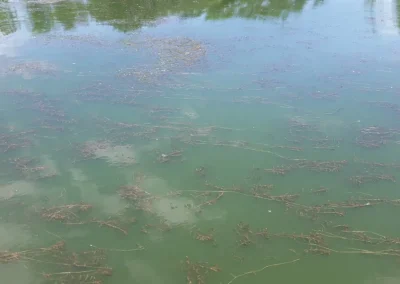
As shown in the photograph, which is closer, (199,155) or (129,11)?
(199,155)

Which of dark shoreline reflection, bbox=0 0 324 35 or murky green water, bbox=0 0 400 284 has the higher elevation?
dark shoreline reflection, bbox=0 0 324 35

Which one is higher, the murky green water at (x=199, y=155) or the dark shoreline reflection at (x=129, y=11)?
the dark shoreline reflection at (x=129, y=11)

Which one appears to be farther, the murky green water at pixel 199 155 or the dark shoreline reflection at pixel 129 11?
A: the dark shoreline reflection at pixel 129 11

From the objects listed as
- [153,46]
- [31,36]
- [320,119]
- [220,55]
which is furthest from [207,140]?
[31,36]

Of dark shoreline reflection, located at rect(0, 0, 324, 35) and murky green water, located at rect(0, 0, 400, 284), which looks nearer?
murky green water, located at rect(0, 0, 400, 284)

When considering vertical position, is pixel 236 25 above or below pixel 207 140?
above

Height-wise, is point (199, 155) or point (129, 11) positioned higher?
point (129, 11)

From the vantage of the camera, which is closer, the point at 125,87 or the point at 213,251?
the point at 213,251

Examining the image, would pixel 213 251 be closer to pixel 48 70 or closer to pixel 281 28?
pixel 48 70
